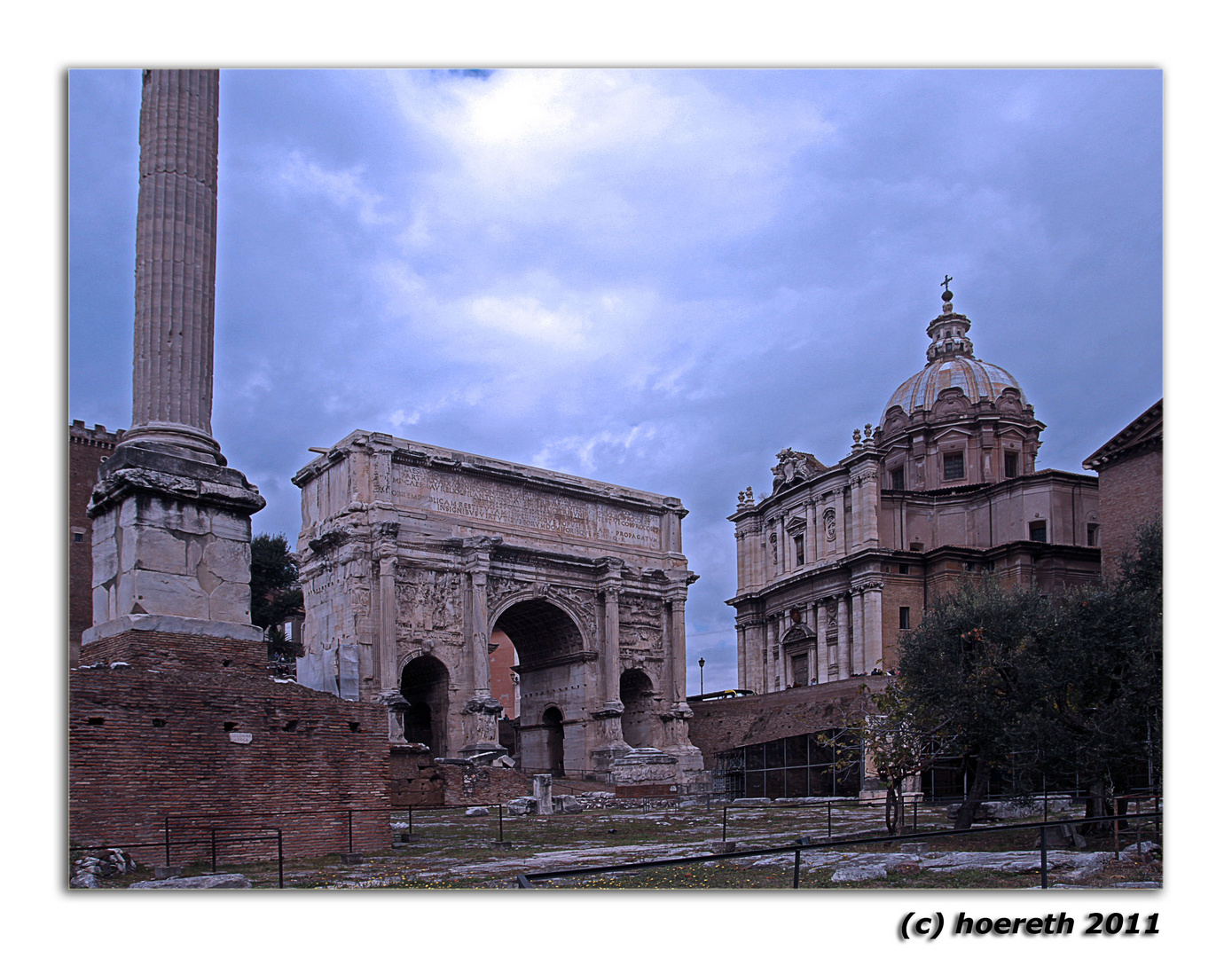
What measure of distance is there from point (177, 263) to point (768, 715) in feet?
95.8

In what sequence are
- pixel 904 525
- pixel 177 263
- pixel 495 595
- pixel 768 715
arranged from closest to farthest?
pixel 177 263
pixel 495 595
pixel 768 715
pixel 904 525

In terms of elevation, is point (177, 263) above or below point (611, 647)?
above

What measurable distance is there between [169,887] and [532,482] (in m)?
29.7

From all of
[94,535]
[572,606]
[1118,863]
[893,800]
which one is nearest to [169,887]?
[94,535]

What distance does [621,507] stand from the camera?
134 ft

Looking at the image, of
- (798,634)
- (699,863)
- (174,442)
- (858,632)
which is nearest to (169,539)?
(174,442)

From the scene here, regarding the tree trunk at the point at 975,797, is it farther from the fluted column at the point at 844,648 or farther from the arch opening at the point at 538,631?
the fluted column at the point at 844,648

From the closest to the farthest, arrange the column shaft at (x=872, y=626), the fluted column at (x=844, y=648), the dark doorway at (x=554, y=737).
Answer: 1. the dark doorway at (x=554, y=737)
2. the column shaft at (x=872, y=626)
3. the fluted column at (x=844, y=648)

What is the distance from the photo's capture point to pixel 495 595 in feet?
121

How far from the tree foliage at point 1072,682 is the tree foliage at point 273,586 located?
35.7m

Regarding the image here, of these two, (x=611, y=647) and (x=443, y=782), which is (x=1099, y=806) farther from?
(x=611, y=647)

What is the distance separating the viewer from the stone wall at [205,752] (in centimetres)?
956

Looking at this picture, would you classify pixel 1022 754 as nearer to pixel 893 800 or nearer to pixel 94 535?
pixel 893 800

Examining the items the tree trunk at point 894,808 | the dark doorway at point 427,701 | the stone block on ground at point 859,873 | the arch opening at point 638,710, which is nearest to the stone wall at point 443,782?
the dark doorway at point 427,701
